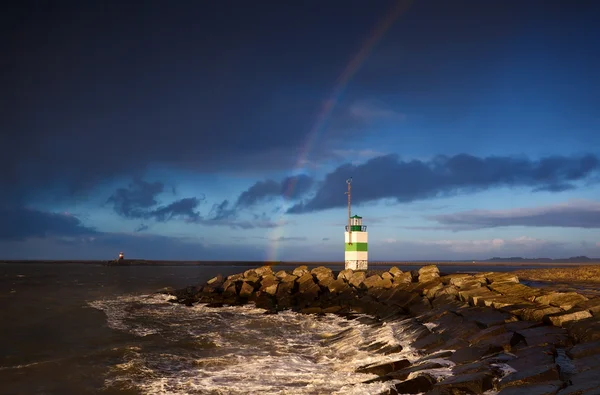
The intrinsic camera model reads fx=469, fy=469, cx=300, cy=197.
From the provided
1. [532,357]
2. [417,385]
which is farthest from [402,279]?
[417,385]

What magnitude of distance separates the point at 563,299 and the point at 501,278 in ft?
19.8

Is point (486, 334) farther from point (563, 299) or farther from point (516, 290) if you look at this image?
point (516, 290)

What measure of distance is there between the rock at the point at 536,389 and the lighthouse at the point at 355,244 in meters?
25.9

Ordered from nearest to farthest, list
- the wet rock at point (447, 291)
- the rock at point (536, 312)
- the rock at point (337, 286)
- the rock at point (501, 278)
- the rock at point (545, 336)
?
the rock at point (545, 336) → the rock at point (536, 312) → the wet rock at point (447, 291) → the rock at point (501, 278) → the rock at point (337, 286)

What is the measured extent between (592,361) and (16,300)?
36303 millimetres

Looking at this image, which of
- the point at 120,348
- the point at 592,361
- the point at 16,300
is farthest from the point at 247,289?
the point at 592,361

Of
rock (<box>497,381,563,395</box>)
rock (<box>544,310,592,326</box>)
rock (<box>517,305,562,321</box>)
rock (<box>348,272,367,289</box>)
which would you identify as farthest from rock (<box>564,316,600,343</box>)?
rock (<box>348,272,367,289</box>)

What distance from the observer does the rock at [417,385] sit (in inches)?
332

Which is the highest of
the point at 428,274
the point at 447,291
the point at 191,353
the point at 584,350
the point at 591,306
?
the point at 428,274

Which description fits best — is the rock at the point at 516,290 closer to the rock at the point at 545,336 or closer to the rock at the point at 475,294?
the rock at the point at 475,294

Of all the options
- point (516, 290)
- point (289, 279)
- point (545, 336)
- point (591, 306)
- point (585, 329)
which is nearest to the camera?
point (585, 329)

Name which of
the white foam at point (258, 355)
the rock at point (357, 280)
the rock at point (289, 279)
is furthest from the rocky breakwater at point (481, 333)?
the rock at point (289, 279)

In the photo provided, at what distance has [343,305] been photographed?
23.5m

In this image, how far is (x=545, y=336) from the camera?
400 inches
